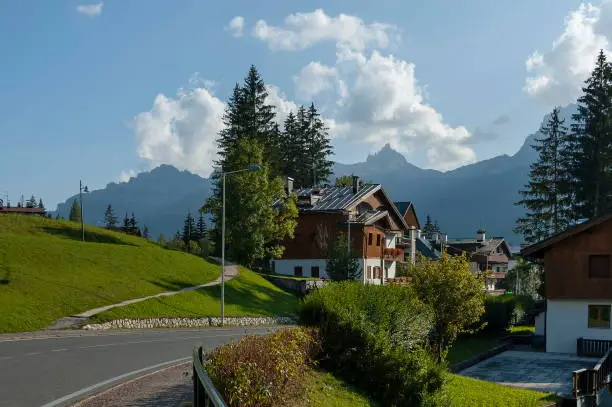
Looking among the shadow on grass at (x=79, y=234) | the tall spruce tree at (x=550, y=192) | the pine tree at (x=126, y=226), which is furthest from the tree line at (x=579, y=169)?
the pine tree at (x=126, y=226)

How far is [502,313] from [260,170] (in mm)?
26144

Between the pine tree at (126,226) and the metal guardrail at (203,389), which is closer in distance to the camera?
the metal guardrail at (203,389)

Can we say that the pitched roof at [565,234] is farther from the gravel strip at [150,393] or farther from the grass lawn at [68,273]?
the gravel strip at [150,393]

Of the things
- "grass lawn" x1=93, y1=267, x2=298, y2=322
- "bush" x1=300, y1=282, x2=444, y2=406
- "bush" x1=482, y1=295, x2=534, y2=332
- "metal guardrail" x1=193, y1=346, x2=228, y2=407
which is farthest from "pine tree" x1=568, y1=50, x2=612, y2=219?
"metal guardrail" x1=193, y1=346, x2=228, y2=407

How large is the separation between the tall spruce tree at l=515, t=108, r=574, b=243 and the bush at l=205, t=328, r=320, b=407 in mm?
46270

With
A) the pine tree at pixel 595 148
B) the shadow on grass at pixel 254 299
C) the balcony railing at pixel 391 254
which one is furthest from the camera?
the balcony railing at pixel 391 254

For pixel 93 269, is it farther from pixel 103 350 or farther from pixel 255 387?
pixel 255 387

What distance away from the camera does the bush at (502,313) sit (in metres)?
42.5

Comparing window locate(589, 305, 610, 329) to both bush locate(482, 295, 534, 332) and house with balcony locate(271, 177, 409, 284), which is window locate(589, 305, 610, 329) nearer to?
bush locate(482, 295, 534, 332)

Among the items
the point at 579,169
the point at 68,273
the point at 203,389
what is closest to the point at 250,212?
the point at 68,273

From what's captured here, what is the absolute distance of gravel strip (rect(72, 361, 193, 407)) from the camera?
37.8 ft

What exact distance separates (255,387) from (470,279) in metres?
18.6

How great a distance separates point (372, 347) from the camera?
14.8 metres

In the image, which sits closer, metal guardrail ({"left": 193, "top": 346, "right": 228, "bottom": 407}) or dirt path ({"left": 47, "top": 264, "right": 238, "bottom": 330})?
metal guardrail ({"left": 193, "top": 346, "right": 228, "bottom": 407})
